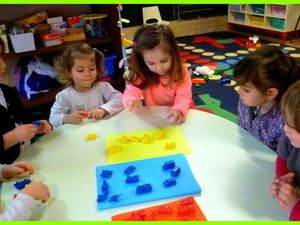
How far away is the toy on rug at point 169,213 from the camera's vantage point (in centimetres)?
69

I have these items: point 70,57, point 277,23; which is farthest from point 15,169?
point 277,23

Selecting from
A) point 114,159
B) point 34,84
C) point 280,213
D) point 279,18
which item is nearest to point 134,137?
point 114,159

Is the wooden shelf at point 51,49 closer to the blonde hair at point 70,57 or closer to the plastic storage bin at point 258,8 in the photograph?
the blonde hair at point 70,57

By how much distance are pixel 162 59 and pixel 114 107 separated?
0.84 ft

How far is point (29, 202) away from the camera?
0.72 m

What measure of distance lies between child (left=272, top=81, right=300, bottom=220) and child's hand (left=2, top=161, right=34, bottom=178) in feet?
2.07

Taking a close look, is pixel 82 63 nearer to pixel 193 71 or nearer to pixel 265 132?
pixel 265 132

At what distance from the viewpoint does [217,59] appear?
3178 mm

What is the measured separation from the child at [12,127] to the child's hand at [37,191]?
289 millimetres

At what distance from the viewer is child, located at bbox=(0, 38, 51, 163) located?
1.01 m

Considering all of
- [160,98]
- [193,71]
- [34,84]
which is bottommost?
[193,71]

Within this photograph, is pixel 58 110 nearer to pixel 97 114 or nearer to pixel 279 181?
pixel 97 114

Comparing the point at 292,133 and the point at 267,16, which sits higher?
the point at 292,133

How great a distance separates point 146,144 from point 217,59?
2394mm
